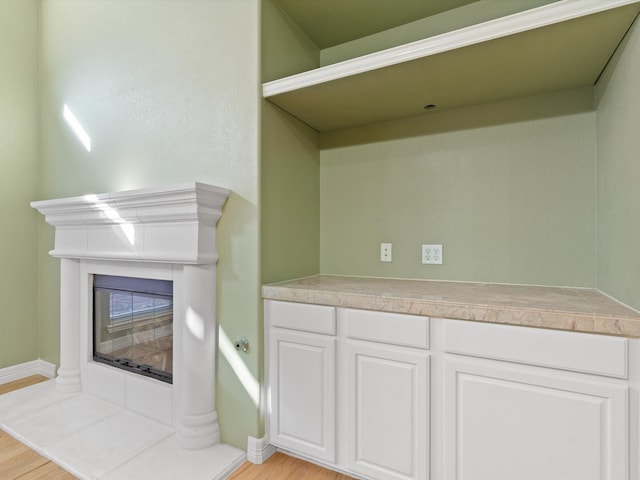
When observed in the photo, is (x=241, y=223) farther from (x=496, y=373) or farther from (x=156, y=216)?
(x=496, y=373)

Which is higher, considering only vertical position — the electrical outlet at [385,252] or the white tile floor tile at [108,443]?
the electrical outlet at [385,252]

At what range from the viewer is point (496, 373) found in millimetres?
1338

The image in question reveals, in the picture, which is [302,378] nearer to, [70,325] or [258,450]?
[258,450]

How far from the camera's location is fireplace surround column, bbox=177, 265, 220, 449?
189 cm

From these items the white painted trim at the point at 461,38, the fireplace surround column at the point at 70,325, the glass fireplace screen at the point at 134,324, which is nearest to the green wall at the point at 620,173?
the white painted trim at the point at 461,38

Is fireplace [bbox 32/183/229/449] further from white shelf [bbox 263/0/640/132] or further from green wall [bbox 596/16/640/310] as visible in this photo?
green wall [bbox 596/16/640/310]

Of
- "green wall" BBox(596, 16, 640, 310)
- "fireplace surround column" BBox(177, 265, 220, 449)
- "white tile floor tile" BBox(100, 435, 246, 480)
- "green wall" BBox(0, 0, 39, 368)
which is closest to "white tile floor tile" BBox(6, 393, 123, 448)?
"white tile floor tile" BBox(100, 435, 246, 480)

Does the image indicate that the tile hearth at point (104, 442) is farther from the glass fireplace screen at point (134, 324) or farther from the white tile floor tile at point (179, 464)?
the glass fireplace screen at point (134, 324)

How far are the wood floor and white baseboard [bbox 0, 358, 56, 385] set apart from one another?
1117 mm

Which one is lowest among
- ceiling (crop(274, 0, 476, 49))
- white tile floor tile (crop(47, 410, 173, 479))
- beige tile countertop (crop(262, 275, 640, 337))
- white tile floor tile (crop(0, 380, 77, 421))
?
white tile floor tile (crop(47, 410, 173, 479))

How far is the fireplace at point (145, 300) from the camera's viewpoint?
1.89 meters

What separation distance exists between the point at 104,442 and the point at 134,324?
28.5 inches

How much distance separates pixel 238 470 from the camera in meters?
1.76

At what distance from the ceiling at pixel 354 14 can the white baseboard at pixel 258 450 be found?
2.39 metres
